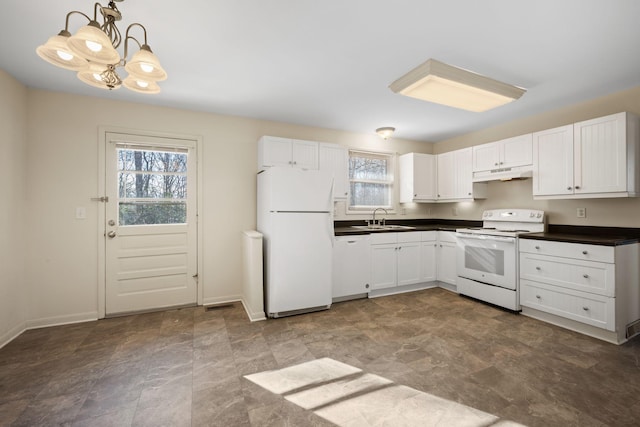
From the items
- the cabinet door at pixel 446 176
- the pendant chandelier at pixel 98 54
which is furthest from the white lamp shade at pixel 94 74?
the cabinet door at pixel 446 176

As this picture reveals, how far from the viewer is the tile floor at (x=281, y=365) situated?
168 centimetres

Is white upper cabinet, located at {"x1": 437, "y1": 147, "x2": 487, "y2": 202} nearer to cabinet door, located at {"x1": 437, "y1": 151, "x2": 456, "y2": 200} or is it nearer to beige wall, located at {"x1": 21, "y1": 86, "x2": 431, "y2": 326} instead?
cabinet door, located at {"x1": 437, "y1": 151, "x2": 456, "y2": 200}

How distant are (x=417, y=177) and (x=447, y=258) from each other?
1.40 m

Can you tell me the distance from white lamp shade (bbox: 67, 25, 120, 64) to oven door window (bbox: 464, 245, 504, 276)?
13.2 ft

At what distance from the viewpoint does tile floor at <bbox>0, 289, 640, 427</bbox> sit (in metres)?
1.68

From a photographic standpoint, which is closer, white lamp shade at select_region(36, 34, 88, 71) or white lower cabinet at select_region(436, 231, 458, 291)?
white lamp shade at select_region(36, 34, 88, 71)

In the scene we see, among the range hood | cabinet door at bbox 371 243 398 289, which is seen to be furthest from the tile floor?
the range hood

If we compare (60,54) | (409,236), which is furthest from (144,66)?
(409,236)

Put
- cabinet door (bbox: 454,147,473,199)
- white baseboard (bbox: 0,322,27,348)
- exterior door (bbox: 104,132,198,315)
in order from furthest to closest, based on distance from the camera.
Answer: cabinet door (bbox: 454,147,473,199) → exterior door (bbox: 104,132,198,315) → white baseboard (bbox: 0,322,27,348)

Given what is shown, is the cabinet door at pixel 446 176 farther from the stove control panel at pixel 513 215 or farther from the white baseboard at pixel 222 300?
the white baseboard at pixel 222 300

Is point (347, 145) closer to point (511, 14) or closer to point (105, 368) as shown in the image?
point (511, 14)

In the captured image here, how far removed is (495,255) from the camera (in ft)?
11.3

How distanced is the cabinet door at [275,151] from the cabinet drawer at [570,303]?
127 inches

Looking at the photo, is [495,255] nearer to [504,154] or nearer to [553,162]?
[553,162]
